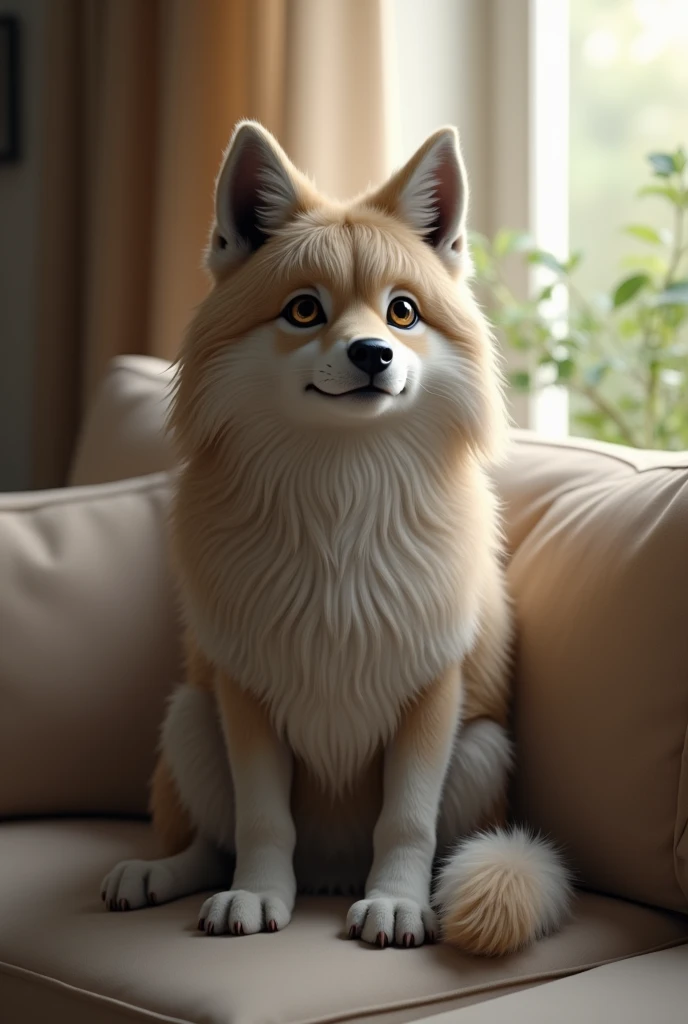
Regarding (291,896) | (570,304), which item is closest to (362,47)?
(570,304)

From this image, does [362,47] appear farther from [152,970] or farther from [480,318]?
[152,970]

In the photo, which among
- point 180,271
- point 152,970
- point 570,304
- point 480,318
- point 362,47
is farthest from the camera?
point 570,304

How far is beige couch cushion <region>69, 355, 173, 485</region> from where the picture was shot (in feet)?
5.74

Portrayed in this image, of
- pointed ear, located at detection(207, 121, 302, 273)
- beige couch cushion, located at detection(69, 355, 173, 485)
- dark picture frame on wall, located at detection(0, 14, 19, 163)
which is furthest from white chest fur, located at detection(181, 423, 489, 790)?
dark picture frame on wall, located at detection(0, 14, 19, 163)

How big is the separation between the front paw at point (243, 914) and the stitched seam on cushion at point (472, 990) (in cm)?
16

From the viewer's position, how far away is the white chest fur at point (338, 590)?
1.16 m

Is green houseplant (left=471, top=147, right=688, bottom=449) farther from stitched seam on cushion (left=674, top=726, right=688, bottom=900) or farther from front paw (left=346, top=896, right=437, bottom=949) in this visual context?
front paw (left=346, top=896, right=437, bottom=949)

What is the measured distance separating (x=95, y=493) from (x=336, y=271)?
627 millimetres

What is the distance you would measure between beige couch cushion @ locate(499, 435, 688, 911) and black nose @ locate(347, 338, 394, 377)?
339mm

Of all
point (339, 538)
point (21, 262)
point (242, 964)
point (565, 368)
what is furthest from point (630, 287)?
point (21, 262)

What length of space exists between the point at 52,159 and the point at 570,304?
1.22 metres

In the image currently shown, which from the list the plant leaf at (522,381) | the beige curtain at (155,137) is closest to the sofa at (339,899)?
the plant leaf at (522,381)

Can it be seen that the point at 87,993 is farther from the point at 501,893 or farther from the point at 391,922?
the point at 501,893

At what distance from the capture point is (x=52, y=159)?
2623mm
